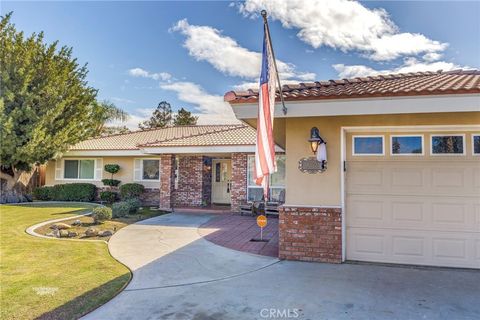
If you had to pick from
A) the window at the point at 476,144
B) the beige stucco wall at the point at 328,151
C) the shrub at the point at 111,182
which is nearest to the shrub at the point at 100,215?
the shrub at the point at 111,182

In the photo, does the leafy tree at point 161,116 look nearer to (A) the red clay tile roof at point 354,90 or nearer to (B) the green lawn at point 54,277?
(B) the green lawn at point 54,277

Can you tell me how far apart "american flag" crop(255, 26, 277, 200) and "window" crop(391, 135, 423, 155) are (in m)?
3.42

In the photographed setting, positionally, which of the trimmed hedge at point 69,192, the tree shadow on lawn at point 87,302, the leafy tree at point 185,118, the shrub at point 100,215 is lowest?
the tree shadow on lawn at point 87,302

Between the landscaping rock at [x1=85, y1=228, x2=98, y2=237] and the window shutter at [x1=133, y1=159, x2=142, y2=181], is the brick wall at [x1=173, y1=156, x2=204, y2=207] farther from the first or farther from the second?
the landscaping rock at [x1=85, y1=228, x2=98, y2=237]

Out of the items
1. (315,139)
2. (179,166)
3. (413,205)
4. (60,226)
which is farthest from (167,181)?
(413,205)

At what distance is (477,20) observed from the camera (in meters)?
8.33

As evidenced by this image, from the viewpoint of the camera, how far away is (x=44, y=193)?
65.0 ft

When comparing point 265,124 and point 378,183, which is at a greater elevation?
point 265,124

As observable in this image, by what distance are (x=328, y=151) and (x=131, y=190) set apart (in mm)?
13686

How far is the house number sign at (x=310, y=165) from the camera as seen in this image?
666cm

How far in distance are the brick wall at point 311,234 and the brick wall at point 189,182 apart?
407 inches

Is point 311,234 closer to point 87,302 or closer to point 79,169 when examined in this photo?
point 87,302

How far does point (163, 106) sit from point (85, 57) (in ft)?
90.6

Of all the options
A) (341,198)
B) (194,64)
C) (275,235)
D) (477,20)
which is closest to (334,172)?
(341,198)
